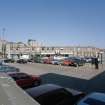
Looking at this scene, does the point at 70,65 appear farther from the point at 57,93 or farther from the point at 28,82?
the point at 57,93

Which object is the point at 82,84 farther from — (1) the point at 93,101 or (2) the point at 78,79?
(1) the point at 93,101

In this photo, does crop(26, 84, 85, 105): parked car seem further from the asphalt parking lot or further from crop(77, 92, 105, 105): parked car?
the asphalt parking lot

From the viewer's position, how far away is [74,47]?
449 ft

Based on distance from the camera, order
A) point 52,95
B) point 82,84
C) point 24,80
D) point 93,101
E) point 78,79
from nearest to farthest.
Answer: point 93,101 < point 52,95 < point 24,80 < point 82,84 < point 78,79

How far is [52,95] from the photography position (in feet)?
30.5

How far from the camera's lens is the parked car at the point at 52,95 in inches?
355

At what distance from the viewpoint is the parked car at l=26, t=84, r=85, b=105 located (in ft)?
29.6

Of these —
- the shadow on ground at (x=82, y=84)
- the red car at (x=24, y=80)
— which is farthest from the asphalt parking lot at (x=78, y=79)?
the red car at (x=24, y=80)

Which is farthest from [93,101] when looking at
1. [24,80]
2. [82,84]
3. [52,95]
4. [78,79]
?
[78,79]

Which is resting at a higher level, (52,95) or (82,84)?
(52,95)

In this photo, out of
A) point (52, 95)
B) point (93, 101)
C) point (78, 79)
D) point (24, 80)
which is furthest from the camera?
point (78, 79)

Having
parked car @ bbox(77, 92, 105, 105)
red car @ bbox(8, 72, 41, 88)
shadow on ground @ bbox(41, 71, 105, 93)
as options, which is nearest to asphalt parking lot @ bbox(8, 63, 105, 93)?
shadow on ground @ bbox(41, 71, 105, 93)

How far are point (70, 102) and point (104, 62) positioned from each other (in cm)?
3596

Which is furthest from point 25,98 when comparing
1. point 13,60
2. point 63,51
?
point 63,51
